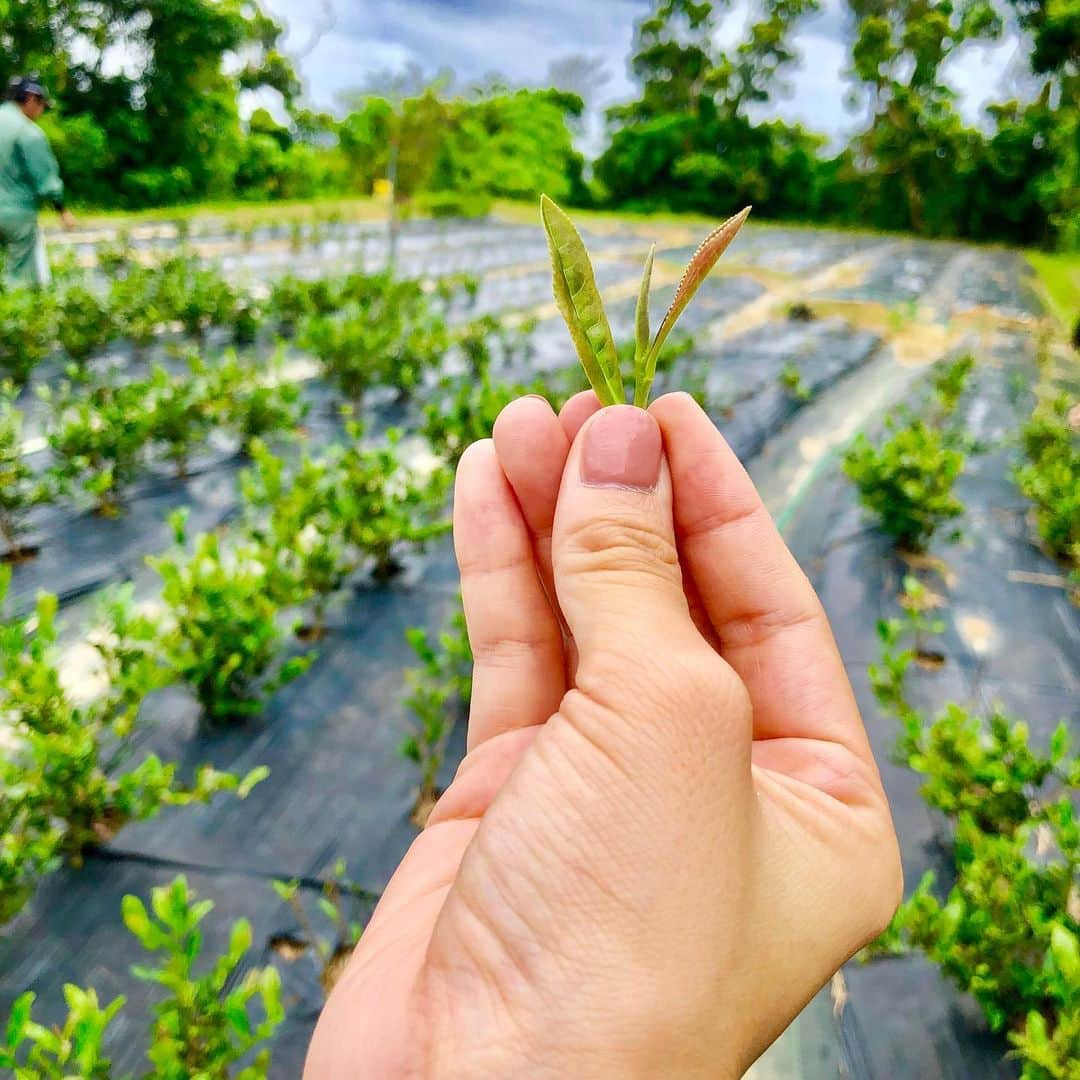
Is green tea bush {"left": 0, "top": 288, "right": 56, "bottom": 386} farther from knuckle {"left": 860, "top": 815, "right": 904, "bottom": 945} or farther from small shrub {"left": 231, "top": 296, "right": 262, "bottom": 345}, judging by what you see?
knuckle {"left": 860, "top": 815, "right": 904, "bottom": 945}

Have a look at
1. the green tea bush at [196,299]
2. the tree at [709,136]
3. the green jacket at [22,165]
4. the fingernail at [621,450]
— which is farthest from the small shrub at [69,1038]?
the tree at [709,136]

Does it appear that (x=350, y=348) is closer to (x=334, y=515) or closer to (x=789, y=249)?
(x=334, y=515)

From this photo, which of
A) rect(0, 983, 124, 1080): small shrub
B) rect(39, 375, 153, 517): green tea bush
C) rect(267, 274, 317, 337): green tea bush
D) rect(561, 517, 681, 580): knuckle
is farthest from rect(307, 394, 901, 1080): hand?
rect(267, 274, 317, 337): green tea bush

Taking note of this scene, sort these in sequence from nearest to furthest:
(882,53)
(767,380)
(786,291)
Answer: (767,380) < (786,291) < (882,53)

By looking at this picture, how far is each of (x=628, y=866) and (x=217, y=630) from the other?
6.48 ft

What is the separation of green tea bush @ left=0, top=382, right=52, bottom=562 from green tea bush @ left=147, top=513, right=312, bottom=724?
0.99 metres

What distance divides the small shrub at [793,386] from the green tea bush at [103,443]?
16.1ft

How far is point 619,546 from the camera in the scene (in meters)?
1.16

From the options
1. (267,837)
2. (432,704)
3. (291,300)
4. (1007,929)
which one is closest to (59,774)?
(267,837)

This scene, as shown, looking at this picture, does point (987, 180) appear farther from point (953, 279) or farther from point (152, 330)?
point (152, 330)

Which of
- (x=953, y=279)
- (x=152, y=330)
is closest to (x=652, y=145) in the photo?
(x=953, y=279)

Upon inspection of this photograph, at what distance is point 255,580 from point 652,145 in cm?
3018

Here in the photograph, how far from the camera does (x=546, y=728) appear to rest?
1064 mm

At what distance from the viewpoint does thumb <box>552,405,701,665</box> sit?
109cm
